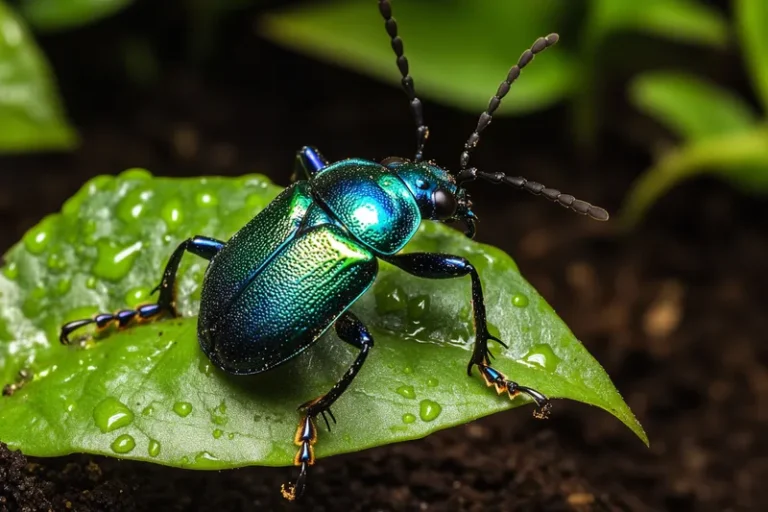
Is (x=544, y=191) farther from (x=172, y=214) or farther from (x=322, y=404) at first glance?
(x=172, y=214)

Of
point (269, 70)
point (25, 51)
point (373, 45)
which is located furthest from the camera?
point (269, 70)

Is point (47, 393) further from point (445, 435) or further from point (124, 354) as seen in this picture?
point (445, 435)

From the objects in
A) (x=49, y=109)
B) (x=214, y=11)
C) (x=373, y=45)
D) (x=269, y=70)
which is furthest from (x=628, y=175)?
(x=49, y=109)

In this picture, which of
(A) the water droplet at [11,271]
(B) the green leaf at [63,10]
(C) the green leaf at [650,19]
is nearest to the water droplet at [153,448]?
(A) the water droplet at [11,271]

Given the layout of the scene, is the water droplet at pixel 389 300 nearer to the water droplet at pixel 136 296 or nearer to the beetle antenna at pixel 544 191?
the beetle antenna at pixel 544 191

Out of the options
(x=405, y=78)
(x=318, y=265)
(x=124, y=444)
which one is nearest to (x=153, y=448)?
(x=124, y=444)

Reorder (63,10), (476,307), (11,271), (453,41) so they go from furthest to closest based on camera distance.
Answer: (453,41), (63,10), (11,271), (476,307)

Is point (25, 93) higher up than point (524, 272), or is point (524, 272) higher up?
point (25, 93)

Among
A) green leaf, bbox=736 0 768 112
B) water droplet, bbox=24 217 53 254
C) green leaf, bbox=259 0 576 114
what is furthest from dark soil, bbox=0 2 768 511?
A: green leaf, bbox=736 0 768 112
